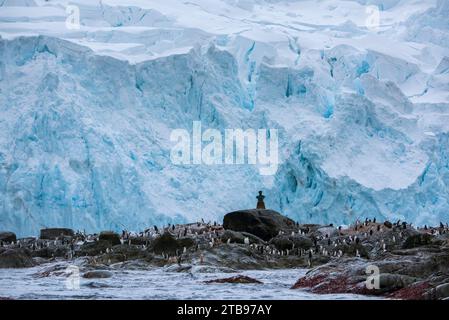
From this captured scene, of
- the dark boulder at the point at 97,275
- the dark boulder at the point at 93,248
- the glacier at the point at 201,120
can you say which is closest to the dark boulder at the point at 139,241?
the dark boulder at the point at 93,248

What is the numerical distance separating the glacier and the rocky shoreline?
444cm

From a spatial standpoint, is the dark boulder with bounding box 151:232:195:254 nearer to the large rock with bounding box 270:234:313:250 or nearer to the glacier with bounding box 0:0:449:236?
the large rock with bounding box 270:234:313:250

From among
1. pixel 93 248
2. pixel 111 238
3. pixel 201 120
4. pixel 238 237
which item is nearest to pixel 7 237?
pixel 111 238

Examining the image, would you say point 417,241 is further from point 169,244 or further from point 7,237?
point 7,237

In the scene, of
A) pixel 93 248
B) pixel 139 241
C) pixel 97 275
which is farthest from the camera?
pixel 139 241

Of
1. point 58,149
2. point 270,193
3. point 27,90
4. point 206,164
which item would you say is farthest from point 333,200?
point 27,90

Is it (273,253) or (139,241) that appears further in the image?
(139,241)

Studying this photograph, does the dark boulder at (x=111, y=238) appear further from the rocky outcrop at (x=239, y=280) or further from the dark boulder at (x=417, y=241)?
the rocky outcrop at (x=239, y=280)

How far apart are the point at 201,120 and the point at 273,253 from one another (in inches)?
601

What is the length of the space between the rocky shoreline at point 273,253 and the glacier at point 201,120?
4.44 metres

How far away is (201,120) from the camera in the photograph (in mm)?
33906

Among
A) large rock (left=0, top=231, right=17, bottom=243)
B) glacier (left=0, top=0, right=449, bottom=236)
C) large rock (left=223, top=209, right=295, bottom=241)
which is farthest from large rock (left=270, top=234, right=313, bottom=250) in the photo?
glacier (left=0, top=0, right=449, bottom=236)

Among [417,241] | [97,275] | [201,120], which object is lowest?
[97,275]

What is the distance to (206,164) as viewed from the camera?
32594mm
